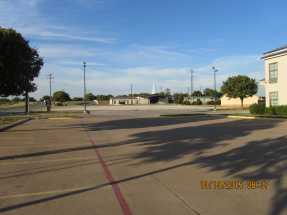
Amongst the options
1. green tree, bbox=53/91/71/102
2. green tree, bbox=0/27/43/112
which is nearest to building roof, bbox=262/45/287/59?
green tree, bbox=0/27/43/112

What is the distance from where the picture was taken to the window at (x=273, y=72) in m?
42.1

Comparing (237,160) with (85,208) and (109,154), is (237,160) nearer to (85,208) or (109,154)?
(109,154)

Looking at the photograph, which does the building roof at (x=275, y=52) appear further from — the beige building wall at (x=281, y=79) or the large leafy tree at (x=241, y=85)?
the large leafy tree at (x=241, y=85)

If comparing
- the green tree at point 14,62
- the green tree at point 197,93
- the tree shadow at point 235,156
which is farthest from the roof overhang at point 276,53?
the green tree at point 197,93

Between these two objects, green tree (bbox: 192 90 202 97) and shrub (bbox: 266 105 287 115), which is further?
green tree (bbox: 192 90 202 97)

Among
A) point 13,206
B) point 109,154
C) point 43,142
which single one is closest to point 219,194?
point 13,206

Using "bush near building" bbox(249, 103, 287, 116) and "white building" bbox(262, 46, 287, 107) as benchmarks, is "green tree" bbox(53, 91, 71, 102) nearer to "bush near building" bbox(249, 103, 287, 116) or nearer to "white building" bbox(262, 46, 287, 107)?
"bush near building" bbox(249, 103, 287, 116)

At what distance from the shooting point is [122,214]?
6812 mm

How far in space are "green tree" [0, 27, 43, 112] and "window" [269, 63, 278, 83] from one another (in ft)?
76.5
